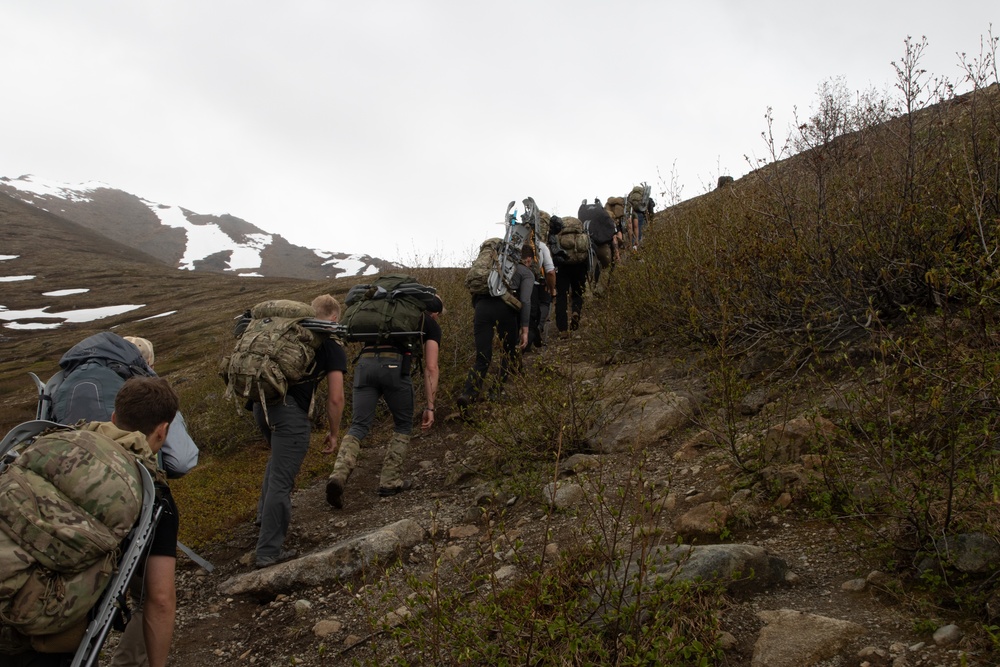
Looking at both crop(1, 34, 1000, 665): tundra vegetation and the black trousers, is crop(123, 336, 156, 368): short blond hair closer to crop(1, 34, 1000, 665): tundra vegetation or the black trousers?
crop(1, 34, 1000, 665): tundra vegetation

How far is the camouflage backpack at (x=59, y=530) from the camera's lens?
1.96 metres

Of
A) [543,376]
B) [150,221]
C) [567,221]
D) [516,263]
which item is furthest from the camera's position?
[150,221]

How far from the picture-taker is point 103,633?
2.21m

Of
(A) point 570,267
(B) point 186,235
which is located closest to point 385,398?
(A) point 570,267

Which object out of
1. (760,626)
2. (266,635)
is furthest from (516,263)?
(760,626)

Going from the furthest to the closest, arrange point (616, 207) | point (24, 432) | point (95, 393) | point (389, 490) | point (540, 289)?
1. point (616, 207)
2. point (540, 289)
3. point (389, 490)
4. point (95, 393)
5. point (24, 432)

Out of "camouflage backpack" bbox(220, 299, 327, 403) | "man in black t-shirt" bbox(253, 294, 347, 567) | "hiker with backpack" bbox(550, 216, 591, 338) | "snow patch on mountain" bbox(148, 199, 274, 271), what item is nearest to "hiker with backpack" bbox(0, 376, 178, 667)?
"camouflage backpack" bbox(220, 299, 327, 403)

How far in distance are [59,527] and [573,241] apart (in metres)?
7.69

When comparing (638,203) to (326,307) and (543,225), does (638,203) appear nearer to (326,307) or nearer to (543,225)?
(543,225)

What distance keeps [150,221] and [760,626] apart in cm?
17903

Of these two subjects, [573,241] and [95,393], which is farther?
[573,241]

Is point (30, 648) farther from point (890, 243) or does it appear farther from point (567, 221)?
point (567, 221)

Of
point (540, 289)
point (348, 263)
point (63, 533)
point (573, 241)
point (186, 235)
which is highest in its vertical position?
point (186, 235)

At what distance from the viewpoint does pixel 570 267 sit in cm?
944
